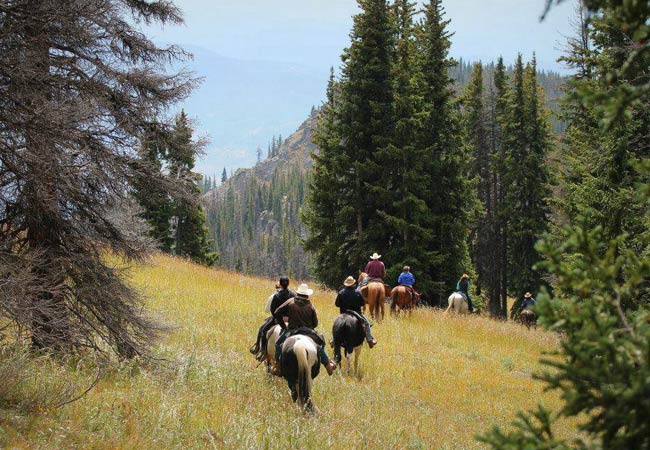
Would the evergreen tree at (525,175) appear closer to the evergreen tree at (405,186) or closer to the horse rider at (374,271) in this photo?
the evergreen tree at (405,186)

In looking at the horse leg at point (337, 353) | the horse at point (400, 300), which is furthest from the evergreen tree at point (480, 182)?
the horse leg at point (337, 353)

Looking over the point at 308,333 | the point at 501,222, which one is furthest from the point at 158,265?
the point at 501,222

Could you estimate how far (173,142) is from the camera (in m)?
11.1

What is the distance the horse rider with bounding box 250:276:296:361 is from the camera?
1122 cm

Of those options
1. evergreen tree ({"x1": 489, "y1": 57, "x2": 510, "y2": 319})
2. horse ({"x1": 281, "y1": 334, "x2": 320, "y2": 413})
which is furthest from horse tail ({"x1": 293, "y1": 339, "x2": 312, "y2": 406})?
evergreen tree ({"x1": 489, "y1": 57, "x2": 510, "y2": 319})

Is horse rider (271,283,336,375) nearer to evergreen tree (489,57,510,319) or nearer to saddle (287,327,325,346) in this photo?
saddle (287,327,325,346)

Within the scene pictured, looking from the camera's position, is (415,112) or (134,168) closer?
(134,168)

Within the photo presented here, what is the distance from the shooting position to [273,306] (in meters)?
11.4

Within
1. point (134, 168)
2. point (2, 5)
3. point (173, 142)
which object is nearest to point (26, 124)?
point (2, 5)

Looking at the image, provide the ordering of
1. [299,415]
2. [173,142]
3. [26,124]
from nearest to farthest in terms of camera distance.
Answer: [26,124]
[299,415]
[173,142]

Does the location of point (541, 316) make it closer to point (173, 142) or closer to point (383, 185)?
point (173, 142)

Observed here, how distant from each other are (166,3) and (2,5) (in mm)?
4077

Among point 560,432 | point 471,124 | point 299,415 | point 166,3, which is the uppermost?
point 471,124

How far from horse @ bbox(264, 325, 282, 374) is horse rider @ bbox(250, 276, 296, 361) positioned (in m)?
0.11
